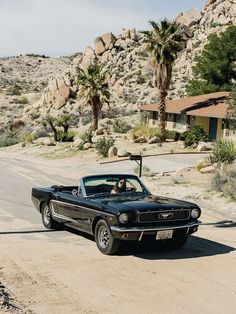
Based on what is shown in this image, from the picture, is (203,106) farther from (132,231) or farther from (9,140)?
(132,231)

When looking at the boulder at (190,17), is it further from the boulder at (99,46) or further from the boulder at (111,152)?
the boulder at (111,152)

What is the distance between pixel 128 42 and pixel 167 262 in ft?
292

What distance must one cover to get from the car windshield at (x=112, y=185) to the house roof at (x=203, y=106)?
30.3 meters

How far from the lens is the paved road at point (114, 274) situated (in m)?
7.39

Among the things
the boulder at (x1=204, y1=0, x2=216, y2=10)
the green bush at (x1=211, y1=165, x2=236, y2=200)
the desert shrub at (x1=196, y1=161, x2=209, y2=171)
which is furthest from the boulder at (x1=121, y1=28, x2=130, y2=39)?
the green bush at (x1=211, y1=165, x2=236, y2=200)

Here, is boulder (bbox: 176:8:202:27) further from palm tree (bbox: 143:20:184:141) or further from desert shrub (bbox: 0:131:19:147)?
palm tree (bbox: 143:20:184:141)

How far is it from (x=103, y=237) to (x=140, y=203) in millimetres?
1046

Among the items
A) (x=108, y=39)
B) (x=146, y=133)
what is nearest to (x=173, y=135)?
(x=146, y=133)

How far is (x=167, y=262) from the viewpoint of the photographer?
31.9 feet

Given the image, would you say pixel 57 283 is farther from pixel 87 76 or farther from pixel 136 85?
pixel 136 85

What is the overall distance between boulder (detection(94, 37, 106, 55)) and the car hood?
85.1 metres

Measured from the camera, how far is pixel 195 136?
1619 inches

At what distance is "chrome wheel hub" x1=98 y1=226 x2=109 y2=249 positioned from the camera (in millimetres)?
10180

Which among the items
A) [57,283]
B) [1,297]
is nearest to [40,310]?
[1,297]
